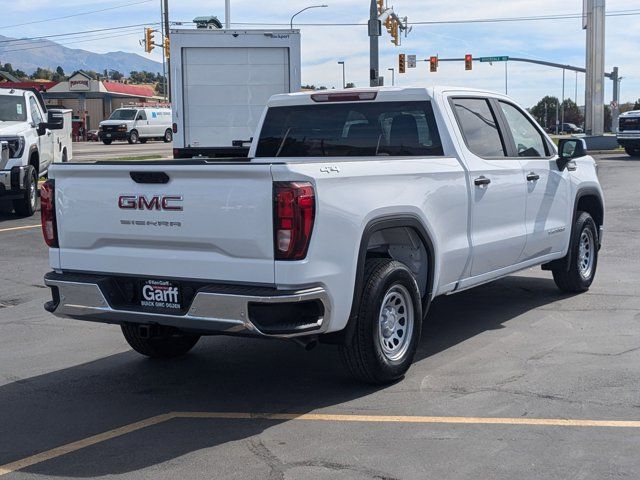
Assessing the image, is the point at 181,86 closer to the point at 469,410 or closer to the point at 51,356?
the point at 51,356

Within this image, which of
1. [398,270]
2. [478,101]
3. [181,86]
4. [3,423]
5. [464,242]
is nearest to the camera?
[3,423]

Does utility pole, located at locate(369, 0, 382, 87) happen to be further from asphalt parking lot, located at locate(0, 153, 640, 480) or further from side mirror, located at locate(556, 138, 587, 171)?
asphalt parking lot, located at locate(0, 153, 640, 480)

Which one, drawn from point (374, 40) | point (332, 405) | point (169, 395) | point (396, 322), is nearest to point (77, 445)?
point (169, 395)

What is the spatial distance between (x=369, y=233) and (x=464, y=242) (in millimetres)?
1397

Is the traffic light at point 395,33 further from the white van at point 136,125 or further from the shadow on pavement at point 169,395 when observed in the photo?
the shadow on pavement at point 169,395

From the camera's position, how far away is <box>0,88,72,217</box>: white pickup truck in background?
15.2 meters

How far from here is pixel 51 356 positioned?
714 cm

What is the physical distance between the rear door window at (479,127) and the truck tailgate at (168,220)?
256cm

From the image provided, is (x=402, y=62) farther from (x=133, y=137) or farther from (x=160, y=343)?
(x=160, y=343)

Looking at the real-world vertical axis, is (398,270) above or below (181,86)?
below

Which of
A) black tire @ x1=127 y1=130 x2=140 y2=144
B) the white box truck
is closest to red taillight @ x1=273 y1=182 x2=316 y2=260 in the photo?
the white box truck

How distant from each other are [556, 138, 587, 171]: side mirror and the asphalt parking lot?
137 centimetres

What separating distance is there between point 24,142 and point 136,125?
34337 mm

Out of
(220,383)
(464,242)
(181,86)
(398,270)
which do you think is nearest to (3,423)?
(220,383)
